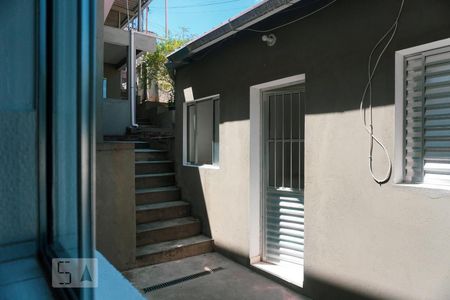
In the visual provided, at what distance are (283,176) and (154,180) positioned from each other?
2888 mm

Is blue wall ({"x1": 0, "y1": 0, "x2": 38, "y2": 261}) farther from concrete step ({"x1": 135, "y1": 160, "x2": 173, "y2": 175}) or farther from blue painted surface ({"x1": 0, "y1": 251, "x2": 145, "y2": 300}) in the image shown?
concrete step ({"x1": 135, "y1": 160, "x2": 173, "y2": 175})

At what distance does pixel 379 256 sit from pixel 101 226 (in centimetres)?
324

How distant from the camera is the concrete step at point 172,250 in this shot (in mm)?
4469

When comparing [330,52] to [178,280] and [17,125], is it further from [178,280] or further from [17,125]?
[178,280]

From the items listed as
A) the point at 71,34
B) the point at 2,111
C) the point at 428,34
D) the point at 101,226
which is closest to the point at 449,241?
the point at 428,34

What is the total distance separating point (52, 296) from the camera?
0.92m

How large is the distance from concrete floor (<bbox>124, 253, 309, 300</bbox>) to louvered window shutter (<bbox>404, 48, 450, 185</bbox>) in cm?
206

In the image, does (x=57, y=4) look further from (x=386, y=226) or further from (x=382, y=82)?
(x=386, y=226)

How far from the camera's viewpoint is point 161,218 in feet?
17.7

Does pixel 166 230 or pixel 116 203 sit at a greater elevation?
pixel 116 203

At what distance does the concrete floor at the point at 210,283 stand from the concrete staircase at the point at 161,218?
0.22 metres
